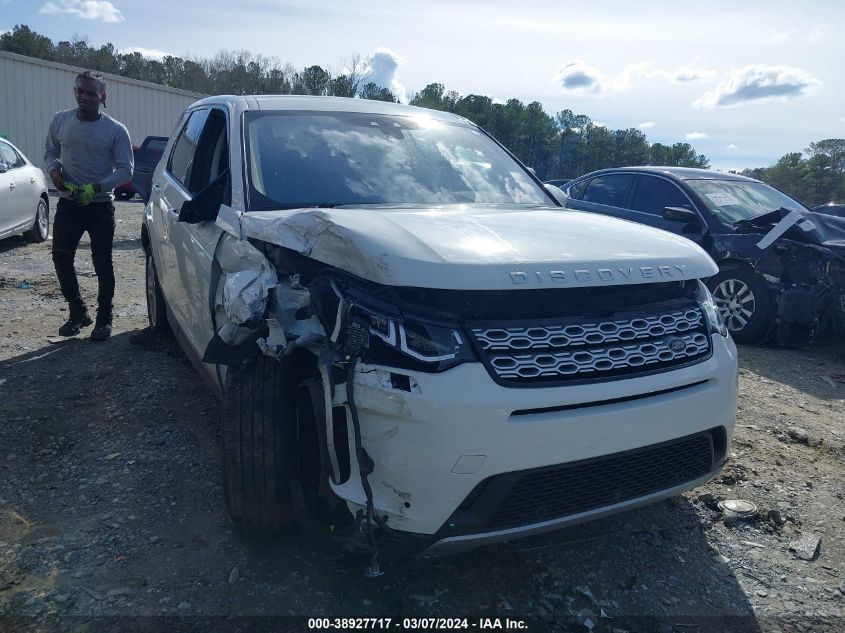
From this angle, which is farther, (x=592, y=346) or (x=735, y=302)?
(x=735, y=302)

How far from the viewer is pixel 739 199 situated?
270 inches

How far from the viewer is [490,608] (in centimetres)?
243

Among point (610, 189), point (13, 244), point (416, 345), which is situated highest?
point (610, 189)

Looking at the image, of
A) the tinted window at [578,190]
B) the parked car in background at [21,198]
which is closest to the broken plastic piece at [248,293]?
the tinted window at [578,190]

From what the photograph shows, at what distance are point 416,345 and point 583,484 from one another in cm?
75

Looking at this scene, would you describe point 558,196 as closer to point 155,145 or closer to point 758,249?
point 758,249

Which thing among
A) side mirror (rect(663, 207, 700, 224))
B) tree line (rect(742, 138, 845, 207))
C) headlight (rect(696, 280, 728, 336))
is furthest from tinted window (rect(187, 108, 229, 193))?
tree line (rect(742, 138, 845, 207))

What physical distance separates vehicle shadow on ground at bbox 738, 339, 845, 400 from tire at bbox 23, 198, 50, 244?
31.6 ft

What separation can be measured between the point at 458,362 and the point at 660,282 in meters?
0.88

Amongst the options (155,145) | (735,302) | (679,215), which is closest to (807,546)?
(735,302)

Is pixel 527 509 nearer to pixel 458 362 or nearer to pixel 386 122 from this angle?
pixel 458 362

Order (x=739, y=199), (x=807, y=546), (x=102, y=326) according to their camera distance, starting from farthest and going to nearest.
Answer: (x=739, y=199)
(x=102, y=326)
(x=807, y=546)

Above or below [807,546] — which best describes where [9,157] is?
above

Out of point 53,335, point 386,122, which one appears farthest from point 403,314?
point 53,335
